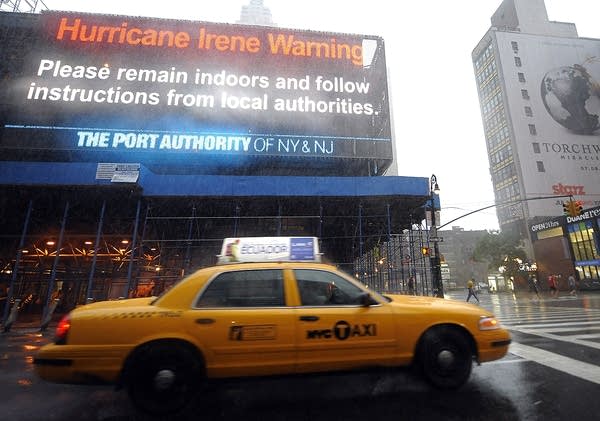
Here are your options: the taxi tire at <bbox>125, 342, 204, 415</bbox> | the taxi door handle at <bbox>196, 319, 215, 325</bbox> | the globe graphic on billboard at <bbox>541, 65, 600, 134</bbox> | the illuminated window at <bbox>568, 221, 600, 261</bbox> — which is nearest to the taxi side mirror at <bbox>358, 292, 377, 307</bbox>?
the taxi door handle at <bbox>196, 319, 215, 325</bbox>

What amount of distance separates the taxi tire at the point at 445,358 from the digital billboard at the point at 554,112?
61.3 m

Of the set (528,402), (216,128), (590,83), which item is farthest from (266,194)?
(590,83)

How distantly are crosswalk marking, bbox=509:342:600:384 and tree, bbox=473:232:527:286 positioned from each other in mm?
44074

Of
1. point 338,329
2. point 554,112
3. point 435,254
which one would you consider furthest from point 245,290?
point 554,112

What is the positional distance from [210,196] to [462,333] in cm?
1333

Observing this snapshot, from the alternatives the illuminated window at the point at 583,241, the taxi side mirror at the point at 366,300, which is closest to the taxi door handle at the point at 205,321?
the taxi side mirror at the point at 366,300

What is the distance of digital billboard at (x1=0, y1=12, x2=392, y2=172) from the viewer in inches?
692

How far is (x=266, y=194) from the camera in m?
15.2

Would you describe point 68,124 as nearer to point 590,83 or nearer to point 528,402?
point 528,402

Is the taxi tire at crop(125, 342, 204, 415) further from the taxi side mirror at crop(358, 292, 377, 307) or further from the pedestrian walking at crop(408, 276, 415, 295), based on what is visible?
the pedestrian walking at crop(408, 276, 415, 295)

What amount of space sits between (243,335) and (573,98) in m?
82.2

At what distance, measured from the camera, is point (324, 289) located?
3.75 m

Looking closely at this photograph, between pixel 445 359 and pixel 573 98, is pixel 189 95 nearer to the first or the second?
pixel 445 359

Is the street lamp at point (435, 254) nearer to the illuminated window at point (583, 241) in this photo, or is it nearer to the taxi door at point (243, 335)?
the taxi door at point (243, 335)
